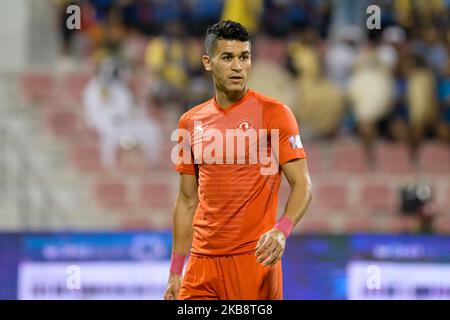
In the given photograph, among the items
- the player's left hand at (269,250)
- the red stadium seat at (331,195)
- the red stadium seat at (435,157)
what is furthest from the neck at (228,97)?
the red stadium seat at (435,157)

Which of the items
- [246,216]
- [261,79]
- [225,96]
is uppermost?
[261,79]

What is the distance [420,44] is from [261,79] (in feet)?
5.53

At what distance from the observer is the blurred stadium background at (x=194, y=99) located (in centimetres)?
1071

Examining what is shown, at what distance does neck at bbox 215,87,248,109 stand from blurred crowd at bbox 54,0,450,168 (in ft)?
18.4

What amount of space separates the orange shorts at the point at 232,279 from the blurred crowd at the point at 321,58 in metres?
5.82

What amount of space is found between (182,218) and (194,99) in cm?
590

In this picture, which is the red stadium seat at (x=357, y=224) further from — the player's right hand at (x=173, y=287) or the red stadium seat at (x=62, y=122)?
the player's right hand at (x=173, y=287)

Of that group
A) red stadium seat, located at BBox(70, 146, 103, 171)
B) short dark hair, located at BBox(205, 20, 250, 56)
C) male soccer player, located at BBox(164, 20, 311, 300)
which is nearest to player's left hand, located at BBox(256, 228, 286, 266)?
male soccer player, located at BBox(164, 20, 311, 300)

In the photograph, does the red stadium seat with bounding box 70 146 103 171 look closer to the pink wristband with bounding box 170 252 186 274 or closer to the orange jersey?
the pink wristband with bounding box 170 252 186 274

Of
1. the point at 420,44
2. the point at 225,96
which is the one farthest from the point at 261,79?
the point at 225,96

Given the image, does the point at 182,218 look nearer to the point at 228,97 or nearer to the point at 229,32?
the point at 228,97

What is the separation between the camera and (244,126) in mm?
4805

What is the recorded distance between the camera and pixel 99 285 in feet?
28.9

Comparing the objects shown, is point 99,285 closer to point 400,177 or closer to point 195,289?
point 400,177
